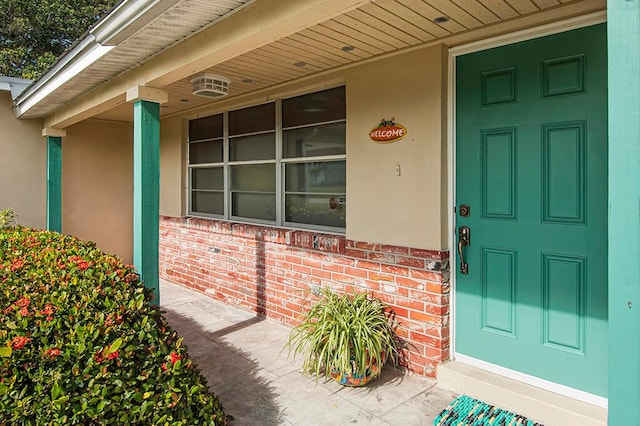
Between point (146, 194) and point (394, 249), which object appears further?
point (146, 194)

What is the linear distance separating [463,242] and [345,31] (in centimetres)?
181

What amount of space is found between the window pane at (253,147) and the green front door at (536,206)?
2480 millimetres

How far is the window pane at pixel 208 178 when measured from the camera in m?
6.05

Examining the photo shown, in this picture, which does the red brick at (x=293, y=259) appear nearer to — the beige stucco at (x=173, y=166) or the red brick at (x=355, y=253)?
the red brick at (x=355, y=253)

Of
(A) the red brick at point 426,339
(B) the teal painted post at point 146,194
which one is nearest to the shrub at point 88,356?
(B) the teal painted post at point 146,194

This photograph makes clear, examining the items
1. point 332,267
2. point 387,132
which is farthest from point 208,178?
point 387,132

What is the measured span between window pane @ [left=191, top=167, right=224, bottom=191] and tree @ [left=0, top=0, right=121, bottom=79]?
44.3 ft

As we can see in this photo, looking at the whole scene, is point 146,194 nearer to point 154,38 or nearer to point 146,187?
point 146,187

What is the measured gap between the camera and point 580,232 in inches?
106

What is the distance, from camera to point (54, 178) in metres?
6.47

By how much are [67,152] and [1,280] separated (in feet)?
16.4

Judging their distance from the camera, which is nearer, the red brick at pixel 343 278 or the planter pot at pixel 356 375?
the planter pot at pixel 356 375

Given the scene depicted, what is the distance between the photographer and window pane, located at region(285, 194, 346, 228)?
14.1ft

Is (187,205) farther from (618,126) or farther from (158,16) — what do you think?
(618,126)
